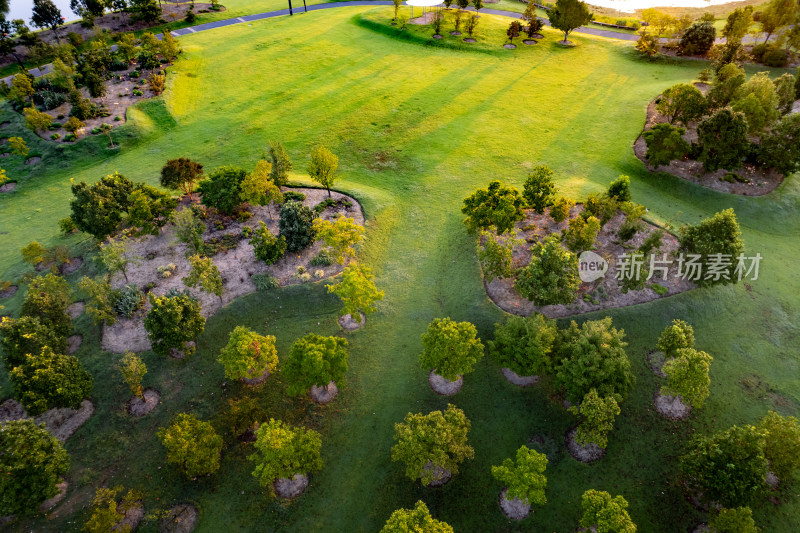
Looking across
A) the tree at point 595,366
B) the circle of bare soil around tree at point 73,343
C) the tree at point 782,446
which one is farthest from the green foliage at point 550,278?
the circle of bare soil around tree at point 73,343

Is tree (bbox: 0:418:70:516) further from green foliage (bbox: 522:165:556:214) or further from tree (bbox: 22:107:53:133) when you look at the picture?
tree (bbox: 22:107:53:133)

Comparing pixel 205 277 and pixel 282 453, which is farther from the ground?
pixel 205 277

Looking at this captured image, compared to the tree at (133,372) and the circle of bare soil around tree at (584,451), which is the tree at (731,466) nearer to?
the circle of bare soil around tree at (584,451)

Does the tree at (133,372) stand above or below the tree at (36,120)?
below

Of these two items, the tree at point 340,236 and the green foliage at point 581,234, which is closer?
the green foliage at point 581,234

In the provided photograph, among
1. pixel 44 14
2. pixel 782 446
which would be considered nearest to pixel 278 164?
pixel 782 446

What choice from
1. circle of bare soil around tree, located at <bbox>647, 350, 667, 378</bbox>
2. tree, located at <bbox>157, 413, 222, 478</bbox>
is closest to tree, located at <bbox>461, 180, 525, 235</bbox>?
circle of bare soil around tree, located at <bbox>647, 350, 667, 378</bbox>

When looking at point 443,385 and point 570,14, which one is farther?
point 570,14

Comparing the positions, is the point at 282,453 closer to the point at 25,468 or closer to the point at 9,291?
the point at 25,468
